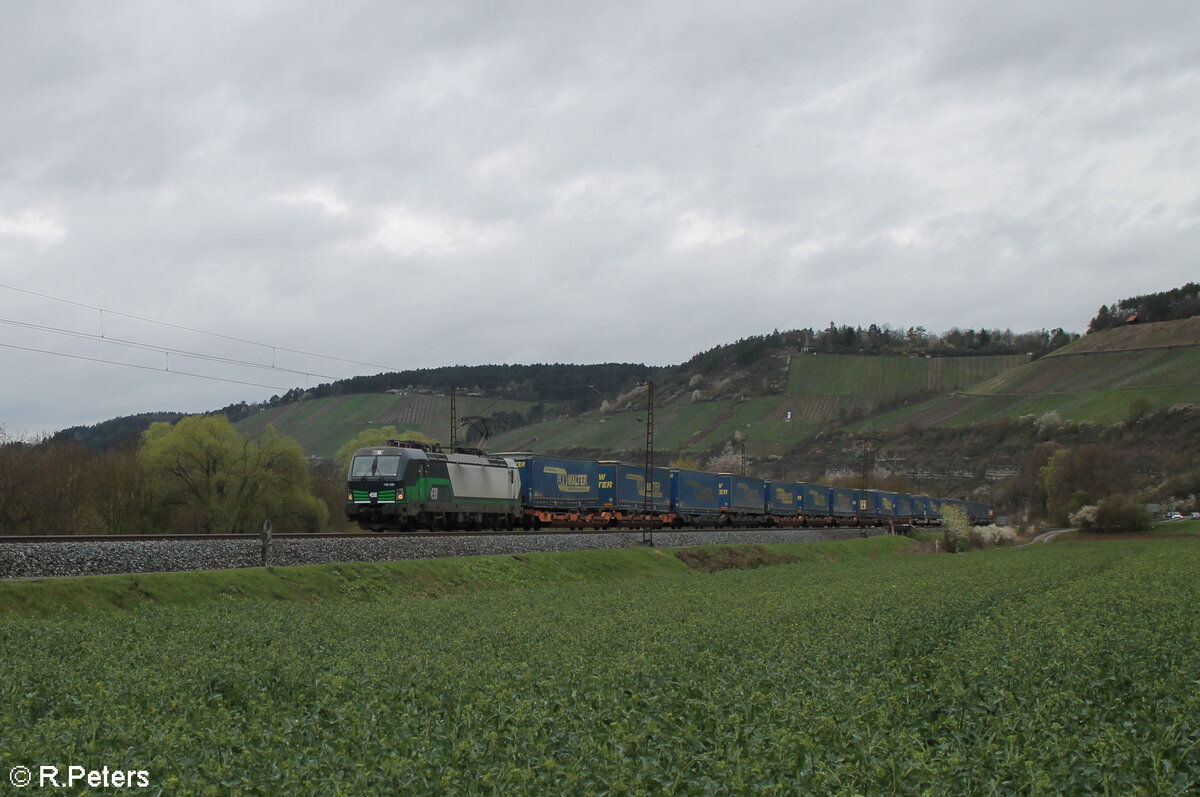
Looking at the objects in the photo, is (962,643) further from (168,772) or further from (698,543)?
(698,543)

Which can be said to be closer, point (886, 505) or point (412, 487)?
point (412, 487)

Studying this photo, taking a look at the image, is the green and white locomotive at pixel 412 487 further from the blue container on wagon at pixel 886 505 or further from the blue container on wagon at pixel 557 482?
the blue container on wagon at pixel 886 505

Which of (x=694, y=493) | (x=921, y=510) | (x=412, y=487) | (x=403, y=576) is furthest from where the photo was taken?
(x=921, y=510)

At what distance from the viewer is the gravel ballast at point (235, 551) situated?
21.9m

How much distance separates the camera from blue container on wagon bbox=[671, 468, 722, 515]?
60.3 m

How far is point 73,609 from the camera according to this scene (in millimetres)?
19781

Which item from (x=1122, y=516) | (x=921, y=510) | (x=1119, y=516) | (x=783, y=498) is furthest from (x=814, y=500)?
(x=1122, y=516)

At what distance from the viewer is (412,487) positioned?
124 feet

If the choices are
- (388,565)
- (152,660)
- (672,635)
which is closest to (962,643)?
(672,635)

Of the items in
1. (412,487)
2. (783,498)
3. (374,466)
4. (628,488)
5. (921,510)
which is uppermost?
(374,466)

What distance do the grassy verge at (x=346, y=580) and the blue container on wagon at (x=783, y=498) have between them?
2612 cm

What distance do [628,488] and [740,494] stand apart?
569 inches

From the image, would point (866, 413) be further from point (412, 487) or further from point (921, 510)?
point (412, 487)

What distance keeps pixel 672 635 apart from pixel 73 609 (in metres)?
13.8
